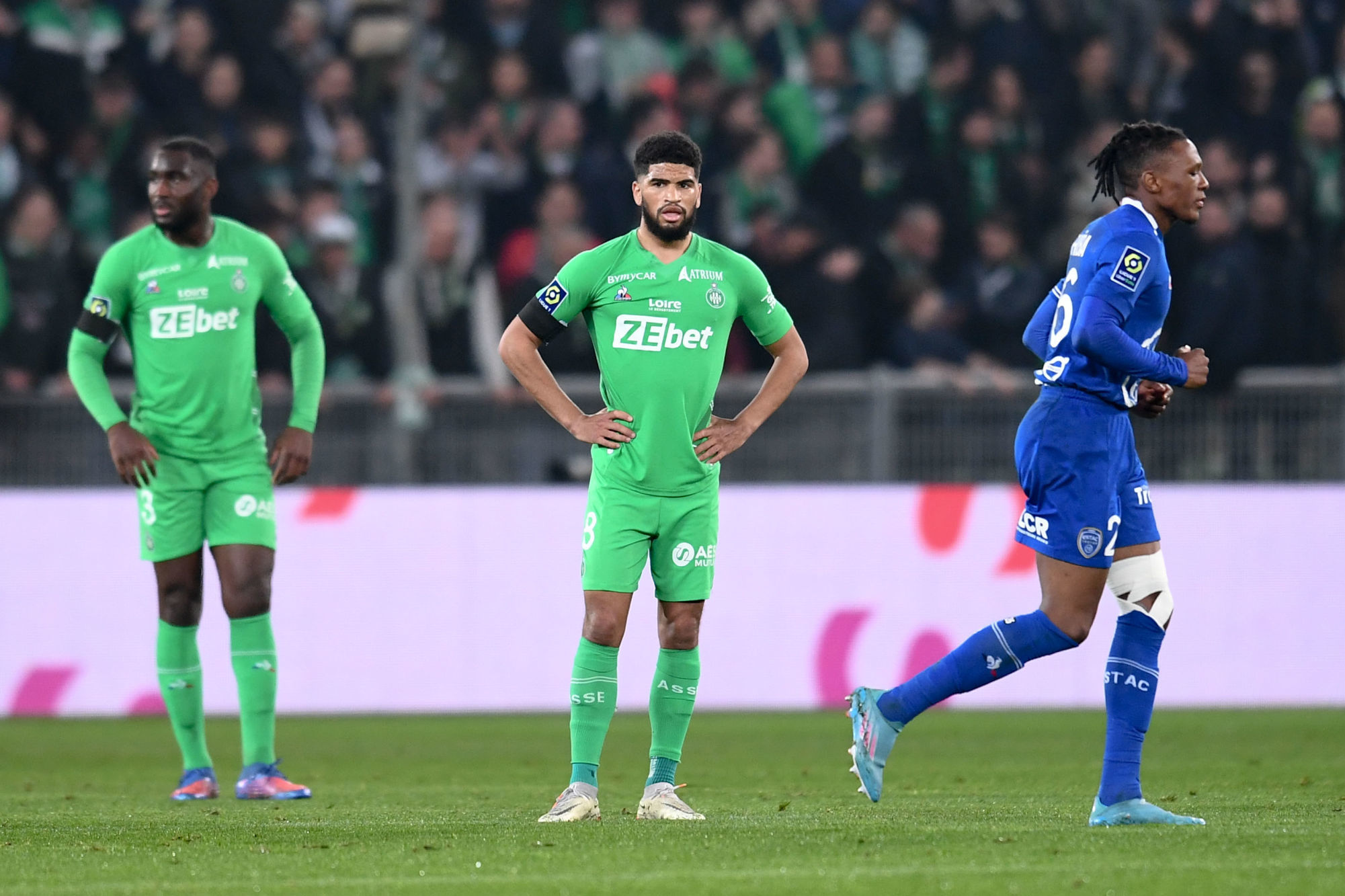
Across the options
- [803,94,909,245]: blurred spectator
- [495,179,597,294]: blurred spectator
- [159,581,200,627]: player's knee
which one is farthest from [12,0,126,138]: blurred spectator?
[159,581,200,627]: player's knee

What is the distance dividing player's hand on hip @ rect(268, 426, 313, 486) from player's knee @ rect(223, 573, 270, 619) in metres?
0.43

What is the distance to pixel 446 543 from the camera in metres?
12.0

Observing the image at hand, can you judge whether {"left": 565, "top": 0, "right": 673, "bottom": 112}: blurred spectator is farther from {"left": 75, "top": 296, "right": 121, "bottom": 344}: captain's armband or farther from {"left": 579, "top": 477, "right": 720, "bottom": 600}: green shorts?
{"left": 579, "top": 477, "right": 720, "bottom": 600}: green shorts

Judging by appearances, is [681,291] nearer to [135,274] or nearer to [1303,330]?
[135,274]

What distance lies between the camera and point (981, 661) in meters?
6.28

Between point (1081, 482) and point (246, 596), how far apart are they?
359 cm

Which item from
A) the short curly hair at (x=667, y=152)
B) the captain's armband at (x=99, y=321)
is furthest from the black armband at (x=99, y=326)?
the short curly hair at (x=667, y=152)

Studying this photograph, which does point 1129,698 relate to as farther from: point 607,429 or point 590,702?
point 607,429

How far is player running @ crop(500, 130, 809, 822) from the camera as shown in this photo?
6379mm

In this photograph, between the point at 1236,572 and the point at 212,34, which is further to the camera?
the point at 212,34

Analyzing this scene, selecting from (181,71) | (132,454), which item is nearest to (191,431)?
(132,454)

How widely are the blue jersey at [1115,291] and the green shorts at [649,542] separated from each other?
126 centimetres

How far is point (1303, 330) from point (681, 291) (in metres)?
8.09

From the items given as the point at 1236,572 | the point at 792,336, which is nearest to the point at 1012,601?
the point at 1236,572
